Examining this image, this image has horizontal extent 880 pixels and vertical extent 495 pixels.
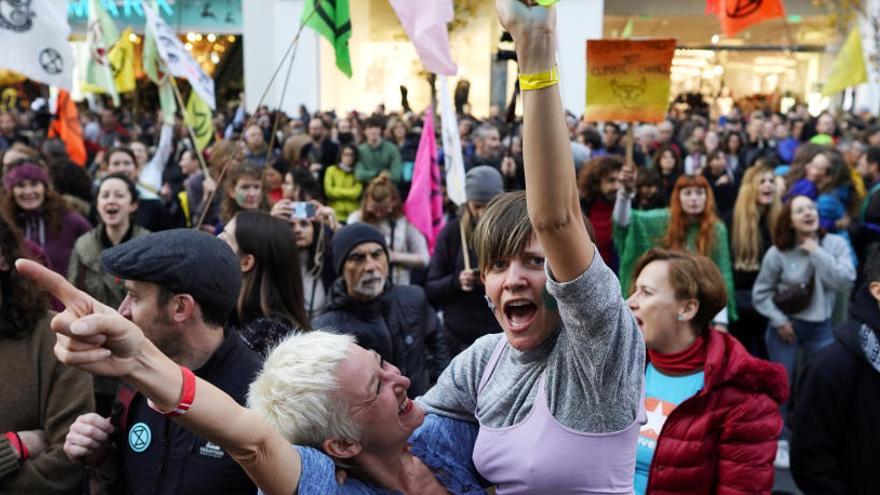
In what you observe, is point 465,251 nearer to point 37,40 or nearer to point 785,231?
point 785,231

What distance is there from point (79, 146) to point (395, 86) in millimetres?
14042

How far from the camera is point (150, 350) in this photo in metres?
1.25

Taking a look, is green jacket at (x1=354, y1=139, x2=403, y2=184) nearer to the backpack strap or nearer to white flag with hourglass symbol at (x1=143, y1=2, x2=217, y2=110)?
white flag with hourglass symbol at (x1=143, y1=2, x2=217, y2=110)

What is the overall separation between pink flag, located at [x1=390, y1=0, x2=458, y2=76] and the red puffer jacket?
87.4 inches

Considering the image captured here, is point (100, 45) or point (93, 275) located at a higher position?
point (100, 45)

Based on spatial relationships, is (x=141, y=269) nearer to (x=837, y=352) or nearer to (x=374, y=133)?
(x=837, y=352)

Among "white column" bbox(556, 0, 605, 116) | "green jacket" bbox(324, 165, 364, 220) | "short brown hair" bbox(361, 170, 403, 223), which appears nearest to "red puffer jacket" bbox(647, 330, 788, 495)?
"short brown hair" bbox(361, 170, 403, 223)

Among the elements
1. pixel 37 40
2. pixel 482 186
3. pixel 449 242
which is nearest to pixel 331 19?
pixel 482 186

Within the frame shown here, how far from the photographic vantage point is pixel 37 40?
213 inches

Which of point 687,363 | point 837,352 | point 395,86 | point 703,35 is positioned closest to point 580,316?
point 687,363

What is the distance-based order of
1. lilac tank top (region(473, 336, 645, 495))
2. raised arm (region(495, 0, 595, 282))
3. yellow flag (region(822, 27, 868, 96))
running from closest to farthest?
raised arm (region(495, 0, 595, 282))
lilac tank top (region(473, 336, 645, 495))
yellow flag (region(822, 27, 868, 96))

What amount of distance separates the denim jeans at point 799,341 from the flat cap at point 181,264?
4.31 metres

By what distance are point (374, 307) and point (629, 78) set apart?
8.70 ft

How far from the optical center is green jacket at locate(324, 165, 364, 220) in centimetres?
882
